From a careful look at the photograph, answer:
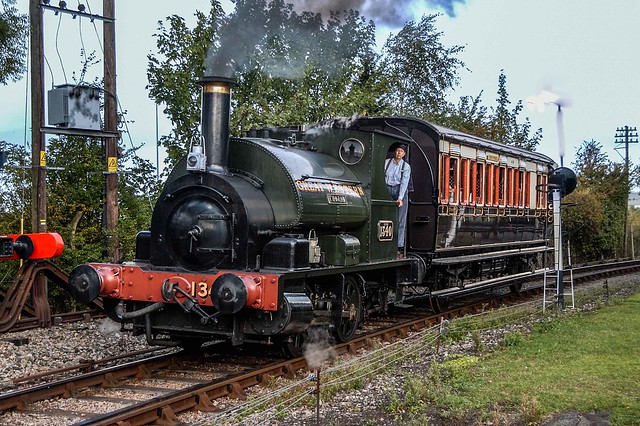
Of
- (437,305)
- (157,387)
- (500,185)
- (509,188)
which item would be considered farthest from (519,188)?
(157,387)

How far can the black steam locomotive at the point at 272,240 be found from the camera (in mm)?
8336

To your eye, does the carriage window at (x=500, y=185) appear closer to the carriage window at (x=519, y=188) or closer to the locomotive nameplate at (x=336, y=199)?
the carriage window at (x=519, y=188)

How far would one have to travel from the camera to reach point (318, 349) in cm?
982

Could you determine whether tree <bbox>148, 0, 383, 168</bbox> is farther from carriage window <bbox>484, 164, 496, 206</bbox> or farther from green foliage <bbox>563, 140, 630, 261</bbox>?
green foliage <bbox>563, 140, 630, 261</bbox>

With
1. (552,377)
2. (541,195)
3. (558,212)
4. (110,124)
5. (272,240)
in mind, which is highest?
(110,124)

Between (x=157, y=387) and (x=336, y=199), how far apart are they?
3.19m

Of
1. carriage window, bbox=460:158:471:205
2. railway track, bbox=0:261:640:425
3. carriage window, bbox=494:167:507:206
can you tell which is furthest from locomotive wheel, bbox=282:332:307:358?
carriage window, bbox=494:167:507:206

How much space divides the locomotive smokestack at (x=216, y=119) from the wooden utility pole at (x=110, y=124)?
6.25m

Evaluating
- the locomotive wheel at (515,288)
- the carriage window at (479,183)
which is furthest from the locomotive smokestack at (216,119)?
the locomotive wheel at (515,288)

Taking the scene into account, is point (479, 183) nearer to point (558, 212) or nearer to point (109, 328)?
point (558, 212)

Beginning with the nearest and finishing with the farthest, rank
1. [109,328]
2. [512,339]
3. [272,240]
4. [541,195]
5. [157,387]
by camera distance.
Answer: [157,387]
[272,240]
[512,339]
[109,328]
[541,195]

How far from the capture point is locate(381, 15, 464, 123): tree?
26.0 meters

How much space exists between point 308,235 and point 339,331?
1619mm

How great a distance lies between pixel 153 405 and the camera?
693 cm
